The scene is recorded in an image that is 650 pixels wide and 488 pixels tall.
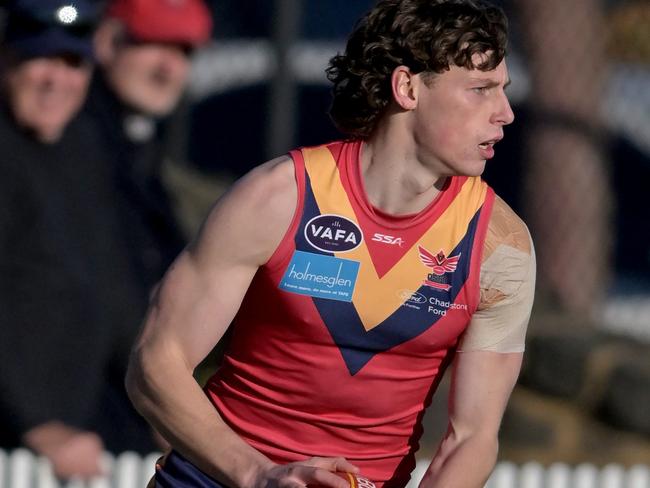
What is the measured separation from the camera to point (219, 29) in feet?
28.4

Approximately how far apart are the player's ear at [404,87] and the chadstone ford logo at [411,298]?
0.41m

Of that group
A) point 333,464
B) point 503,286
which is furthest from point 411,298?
point 333,464

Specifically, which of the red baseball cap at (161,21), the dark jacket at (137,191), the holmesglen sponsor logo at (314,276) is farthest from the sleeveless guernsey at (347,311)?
the red baseball cap at (161,21)

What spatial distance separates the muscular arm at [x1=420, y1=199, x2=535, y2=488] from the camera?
3492mm

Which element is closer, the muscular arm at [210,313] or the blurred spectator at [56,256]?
the muscular arm at [210,313]

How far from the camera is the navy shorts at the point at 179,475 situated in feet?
11.7

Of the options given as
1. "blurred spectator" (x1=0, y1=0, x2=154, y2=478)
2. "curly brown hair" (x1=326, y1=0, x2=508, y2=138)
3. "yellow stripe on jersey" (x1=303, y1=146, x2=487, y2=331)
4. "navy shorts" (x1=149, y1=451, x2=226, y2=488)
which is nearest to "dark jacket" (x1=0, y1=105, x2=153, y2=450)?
"blurred spectator" (x1=0, y1=0, x2=154, y2=478)

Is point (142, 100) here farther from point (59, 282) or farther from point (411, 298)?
point (411, 298)

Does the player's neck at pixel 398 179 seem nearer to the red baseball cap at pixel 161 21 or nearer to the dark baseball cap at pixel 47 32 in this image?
the dark baseball cap at pixel 47 32

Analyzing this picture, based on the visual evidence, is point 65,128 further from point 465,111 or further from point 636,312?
point 636,312

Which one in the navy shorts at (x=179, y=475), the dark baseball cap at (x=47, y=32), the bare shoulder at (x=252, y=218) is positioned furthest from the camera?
the dark baseball cap at (x=47, y=32)

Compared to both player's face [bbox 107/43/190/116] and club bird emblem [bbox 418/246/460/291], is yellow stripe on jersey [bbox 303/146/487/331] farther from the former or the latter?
player's face [bbox 107/43/190/116]

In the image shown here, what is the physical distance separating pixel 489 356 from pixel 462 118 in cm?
54

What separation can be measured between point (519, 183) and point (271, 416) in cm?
554
